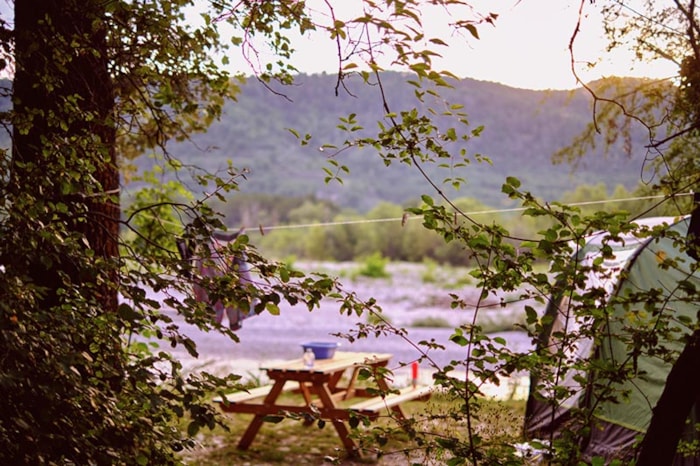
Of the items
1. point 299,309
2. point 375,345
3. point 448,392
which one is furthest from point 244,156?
point 448,392

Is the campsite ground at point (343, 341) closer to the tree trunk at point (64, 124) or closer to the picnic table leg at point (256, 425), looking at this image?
the picnic table leg at point (256, 425)

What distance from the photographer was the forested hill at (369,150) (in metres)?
30.8

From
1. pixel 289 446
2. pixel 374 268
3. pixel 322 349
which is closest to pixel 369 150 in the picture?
pixel 374 268

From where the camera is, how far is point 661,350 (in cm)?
187

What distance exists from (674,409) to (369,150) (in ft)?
108

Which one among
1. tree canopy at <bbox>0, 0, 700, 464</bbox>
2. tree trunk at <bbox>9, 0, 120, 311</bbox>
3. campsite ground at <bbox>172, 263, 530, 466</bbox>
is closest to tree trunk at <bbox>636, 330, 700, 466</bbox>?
tree canopy at <bbox>0, 0, 700, 464</bbox>

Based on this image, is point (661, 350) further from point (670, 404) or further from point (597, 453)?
point (597, 453)

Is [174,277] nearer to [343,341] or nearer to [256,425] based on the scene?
[256,425]

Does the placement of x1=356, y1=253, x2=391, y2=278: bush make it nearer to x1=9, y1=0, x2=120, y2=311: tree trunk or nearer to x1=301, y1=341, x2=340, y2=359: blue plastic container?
x1=301, y1=341, x2=340, y2=359: blue plastic container

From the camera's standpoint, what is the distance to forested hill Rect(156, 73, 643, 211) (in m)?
30.8

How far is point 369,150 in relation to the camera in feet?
112

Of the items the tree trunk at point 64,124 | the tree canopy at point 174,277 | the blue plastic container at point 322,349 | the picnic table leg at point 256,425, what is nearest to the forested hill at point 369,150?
the blue plastic container at point 322,349

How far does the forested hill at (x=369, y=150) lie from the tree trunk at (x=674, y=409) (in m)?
28.1

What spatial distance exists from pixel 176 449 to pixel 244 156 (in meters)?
31.7
